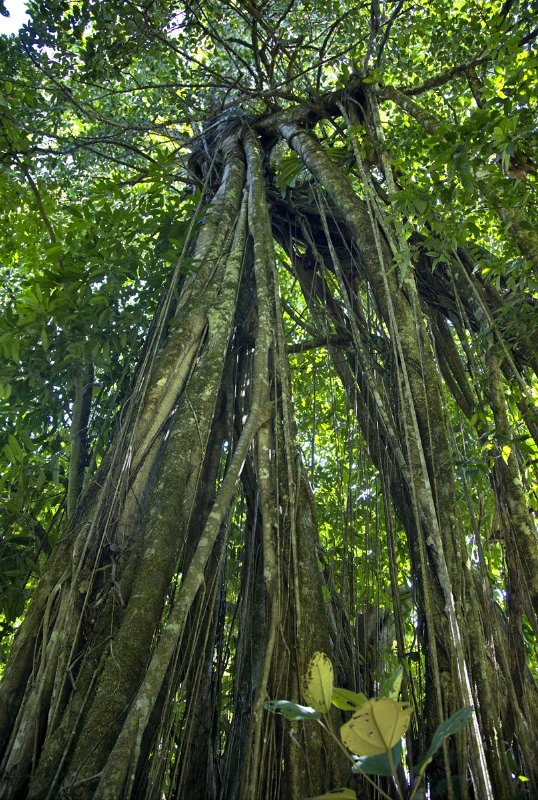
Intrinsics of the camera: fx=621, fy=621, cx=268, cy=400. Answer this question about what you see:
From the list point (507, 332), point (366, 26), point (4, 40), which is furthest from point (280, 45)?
point (507, 332)

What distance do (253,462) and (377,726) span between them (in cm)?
161

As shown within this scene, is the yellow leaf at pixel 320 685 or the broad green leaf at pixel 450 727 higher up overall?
the yellow leaf at pixel 320 685

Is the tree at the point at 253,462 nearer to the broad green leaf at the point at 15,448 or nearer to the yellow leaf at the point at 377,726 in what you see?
the broad green leaf at the point at 15,448

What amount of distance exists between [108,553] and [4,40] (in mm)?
3404

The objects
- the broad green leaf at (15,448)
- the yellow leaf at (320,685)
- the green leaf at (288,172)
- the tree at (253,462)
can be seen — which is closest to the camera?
the yellow leaf at (320,685)

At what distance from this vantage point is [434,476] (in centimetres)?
229

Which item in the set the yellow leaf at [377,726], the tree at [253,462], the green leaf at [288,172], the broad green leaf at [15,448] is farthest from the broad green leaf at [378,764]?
the green leaf at [288,172]

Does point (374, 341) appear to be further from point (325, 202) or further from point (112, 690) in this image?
point (112, 690)

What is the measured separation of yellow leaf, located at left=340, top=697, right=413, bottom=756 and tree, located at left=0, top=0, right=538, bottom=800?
46cm

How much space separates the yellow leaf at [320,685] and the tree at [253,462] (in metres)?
0.43

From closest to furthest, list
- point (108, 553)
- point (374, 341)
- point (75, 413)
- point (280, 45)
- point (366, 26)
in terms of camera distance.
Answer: point (108, 553)
point (75, 413)
point (374, 341)
point (280, 45)
point (366, 26)

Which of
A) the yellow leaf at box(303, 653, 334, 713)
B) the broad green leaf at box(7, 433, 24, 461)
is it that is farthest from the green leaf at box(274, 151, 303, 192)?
the yellow leaf at box(303, 653, 334, 713)

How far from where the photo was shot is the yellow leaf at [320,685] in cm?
128

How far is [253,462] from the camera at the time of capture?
2.68 meters
